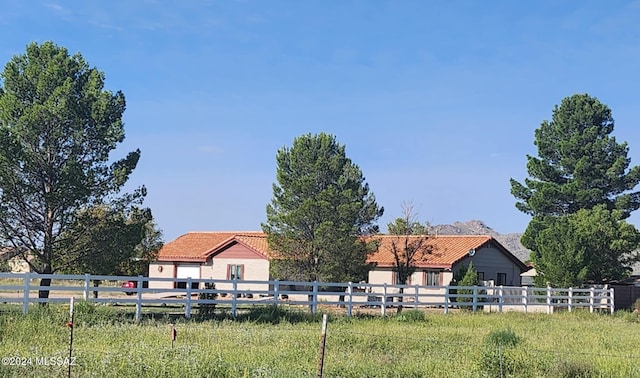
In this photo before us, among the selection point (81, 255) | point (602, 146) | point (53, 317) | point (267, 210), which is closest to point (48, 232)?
point (81, 255)

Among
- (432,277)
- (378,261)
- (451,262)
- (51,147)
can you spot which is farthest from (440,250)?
(51,147)

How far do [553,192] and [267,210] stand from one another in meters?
19.3

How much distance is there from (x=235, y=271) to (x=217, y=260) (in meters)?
1.72

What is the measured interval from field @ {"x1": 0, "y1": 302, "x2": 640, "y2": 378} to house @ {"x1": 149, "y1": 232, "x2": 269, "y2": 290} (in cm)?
2387

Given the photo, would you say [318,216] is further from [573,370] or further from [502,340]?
[573,370]

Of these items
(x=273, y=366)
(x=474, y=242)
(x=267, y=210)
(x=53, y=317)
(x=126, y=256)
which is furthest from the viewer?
(x=474, y=242)

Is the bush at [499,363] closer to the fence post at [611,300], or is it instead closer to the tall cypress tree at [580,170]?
the fence post at [611,300]

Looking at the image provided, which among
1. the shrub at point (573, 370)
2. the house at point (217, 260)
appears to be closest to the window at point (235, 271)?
the house at point (217, 260)

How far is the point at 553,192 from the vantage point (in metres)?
47.2

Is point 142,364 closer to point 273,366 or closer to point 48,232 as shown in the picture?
point 273,366

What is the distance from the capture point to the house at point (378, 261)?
4319 centimetres

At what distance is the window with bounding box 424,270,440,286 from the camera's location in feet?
141

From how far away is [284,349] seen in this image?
47.5 ft

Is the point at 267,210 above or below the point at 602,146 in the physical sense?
below
